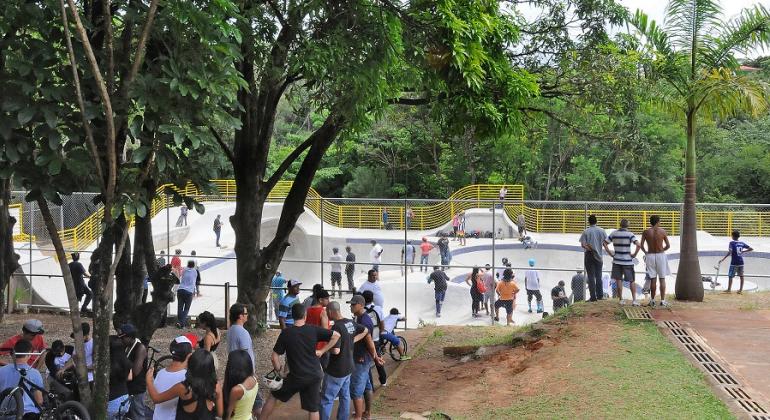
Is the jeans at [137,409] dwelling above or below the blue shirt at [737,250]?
below

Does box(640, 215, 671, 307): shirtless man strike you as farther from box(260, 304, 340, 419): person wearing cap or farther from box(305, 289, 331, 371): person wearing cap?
box(260, 304, 340, 419): person wearing cap

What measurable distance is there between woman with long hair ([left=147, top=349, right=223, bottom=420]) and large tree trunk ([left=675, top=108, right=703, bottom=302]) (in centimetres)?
918

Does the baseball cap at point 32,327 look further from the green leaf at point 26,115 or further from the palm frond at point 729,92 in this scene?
the palm frond at point 729,92

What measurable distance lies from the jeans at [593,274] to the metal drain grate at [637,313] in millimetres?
1200

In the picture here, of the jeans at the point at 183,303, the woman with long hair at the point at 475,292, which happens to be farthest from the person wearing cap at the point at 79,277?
the woman with long hair at the point at 475,292

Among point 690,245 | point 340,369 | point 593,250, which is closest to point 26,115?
point 340,369

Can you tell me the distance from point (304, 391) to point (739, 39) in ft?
30.1

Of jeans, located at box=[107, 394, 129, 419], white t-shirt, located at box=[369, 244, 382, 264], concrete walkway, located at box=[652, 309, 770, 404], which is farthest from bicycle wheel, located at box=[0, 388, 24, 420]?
white t-shirt, located at box=[369, 244, 382, 264]

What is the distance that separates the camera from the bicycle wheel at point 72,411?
7.07 meters

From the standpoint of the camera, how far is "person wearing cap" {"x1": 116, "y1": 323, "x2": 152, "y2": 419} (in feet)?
24.3

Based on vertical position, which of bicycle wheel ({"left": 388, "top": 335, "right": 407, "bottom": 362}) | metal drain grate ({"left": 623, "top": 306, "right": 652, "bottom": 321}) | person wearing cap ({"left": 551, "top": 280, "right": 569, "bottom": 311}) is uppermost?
metal drain grate ({"left": 623, "top": 306, "right": 652, "bottom": 321})

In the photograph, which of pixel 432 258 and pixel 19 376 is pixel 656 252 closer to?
pixel 19 376

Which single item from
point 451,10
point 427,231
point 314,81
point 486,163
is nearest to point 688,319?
point 451,10

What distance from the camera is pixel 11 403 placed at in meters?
7.33
